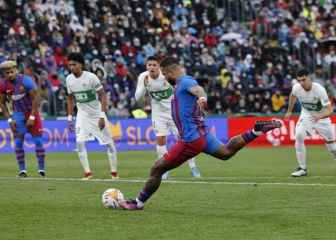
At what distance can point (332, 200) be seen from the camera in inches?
565

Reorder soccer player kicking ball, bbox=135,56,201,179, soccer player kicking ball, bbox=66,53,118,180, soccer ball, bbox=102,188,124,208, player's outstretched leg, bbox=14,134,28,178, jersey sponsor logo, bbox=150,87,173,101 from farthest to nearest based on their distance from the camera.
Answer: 1. player's outstretched leg, bbox=14,134,28,178
2. jersey sponsor logo, bbox=150,87,173,101
3. soccer player kicking ball, bbox=135,56,201,179
4. soccer player kicking ball, bbox=66,53,118,180
5. soccer ball, bbox=102,188,124,208

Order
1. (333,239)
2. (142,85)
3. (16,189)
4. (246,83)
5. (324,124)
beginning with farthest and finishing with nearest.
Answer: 1. (246,83)
2. (324,124)
3. (142,85)
4. (16,189)
5. (333,239)

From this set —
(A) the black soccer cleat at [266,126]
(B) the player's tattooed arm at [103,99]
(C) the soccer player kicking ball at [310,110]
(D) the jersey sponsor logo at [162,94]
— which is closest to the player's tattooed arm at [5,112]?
(B) the player's tattooed arm at [103,99]

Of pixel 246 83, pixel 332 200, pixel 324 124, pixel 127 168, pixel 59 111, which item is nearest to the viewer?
pixel 332 200

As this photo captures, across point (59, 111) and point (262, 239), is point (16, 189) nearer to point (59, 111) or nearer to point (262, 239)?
Result: point (262, 239)

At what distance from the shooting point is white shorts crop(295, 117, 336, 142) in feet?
67.2

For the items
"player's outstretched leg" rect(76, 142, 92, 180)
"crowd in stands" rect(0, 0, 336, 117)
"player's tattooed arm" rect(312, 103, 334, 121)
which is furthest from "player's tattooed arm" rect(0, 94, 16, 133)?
"crowd in stands" rect(0, 0, 336, 117)

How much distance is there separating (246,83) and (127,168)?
17.7m

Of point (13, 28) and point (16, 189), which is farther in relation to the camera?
point (13, 28)

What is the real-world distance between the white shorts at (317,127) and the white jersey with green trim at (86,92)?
4.55 m

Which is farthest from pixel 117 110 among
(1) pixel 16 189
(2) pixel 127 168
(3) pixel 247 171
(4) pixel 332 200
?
(4) pixel 332 200

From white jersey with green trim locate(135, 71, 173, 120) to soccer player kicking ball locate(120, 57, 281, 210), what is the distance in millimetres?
5821

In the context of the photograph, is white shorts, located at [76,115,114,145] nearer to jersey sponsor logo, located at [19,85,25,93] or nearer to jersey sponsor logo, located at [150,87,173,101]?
jersey sponsor logo, located at [150,87,173,101]

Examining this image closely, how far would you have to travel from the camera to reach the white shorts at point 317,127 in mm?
20484
